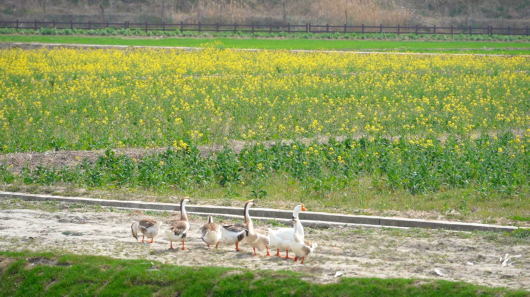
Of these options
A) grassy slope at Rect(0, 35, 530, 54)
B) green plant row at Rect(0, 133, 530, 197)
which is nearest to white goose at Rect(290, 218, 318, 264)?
green plant row at Rect(0, 133, 530, 197)

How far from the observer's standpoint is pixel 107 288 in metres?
10.5

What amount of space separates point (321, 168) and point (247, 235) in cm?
632

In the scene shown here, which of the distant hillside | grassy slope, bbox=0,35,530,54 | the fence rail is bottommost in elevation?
grassy slope, bbox=0,35,530,54

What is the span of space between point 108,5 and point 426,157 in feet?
265

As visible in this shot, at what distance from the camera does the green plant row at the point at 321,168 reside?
1617cm

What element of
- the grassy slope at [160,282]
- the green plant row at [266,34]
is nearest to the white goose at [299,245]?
the grassy slope at [160,282]

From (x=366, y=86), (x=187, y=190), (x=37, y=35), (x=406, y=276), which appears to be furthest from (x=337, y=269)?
(x=37, y=35)

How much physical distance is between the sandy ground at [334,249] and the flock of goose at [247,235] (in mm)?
238

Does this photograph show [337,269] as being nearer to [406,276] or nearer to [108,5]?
[406,276]

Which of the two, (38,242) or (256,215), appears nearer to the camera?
(38,242)

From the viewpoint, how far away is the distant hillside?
282 ft

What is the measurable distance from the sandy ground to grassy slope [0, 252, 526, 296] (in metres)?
0.38

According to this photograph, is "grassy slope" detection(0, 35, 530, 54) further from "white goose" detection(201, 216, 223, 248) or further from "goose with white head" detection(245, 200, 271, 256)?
"goose with white head" detection(245, 200, 271, 256)

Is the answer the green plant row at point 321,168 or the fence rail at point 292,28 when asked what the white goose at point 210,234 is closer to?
the green plant row at point 321,168
